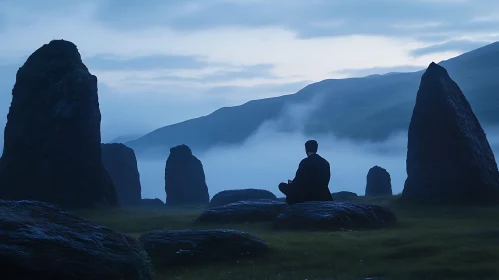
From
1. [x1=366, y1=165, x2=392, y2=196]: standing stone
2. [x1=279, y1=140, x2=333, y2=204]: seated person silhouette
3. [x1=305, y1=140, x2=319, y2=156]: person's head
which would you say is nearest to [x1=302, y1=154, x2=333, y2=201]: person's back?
[x1=279, y1=140, x2=333, y2=204]: seated person silhouette

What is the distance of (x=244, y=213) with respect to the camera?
3188cm

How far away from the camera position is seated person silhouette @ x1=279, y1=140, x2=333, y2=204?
30531 mm

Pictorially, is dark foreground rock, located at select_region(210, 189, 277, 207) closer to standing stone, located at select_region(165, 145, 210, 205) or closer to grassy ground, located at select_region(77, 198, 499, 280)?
standing stone, located at select_region(165, 145, 210, 205)

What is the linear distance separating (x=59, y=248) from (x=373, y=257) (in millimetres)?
10286

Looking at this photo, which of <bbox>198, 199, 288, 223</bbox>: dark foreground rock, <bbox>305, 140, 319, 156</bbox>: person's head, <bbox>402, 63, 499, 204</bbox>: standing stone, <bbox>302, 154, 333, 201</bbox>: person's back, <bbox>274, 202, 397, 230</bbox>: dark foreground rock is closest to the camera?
<bbox>274, 202, 397, 230</bbox>: dark foreground rock

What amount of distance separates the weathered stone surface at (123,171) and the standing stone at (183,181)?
10.8 feet

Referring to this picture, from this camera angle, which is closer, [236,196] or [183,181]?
[236,196]

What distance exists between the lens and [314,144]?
31172 mm

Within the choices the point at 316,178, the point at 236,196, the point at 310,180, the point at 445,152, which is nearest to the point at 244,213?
the point at 310,180

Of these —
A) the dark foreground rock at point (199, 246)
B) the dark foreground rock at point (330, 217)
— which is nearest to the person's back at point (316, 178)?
the dark foreground rock at point (330, 217)

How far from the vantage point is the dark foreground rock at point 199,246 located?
20.0 m

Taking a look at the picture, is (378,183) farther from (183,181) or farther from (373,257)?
(373,257)

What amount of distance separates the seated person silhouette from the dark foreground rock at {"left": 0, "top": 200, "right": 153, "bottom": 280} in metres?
16.3

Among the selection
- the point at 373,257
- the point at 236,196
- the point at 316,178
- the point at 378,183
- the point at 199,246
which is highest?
the point at 378,183
